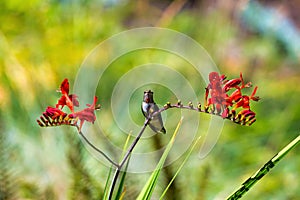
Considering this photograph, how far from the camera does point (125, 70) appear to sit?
1.59 m

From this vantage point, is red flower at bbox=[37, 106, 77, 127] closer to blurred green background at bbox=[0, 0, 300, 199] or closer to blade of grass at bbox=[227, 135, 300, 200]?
blade of grass at bbox=[227, 135, 300, 200]

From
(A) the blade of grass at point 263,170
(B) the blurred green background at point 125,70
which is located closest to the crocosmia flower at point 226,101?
(A) the blade of grass at point 263,170

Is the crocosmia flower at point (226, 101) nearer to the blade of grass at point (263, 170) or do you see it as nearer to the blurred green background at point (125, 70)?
the blade of grass at point (263, 170)

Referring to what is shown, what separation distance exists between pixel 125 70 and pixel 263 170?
117 cm

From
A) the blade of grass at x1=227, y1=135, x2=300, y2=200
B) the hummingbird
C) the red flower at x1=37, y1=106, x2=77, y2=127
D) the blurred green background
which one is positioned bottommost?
the blade of grass at x1=227, y1=135, x2=300, y2=200

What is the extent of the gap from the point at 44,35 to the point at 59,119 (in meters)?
1.19

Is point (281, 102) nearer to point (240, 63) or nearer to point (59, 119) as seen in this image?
point (240, 63)

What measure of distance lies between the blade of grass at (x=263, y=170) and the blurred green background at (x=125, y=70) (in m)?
0.44

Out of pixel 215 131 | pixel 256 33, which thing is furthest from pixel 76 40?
pixel 256 33

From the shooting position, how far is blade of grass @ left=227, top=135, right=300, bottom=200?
0.43 meters

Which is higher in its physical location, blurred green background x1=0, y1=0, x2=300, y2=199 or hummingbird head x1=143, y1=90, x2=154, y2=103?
blurred green background x1=0, y1=0, x2=300, y2=199

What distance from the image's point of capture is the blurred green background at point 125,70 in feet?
3.60

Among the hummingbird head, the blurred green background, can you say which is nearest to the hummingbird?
the hummingbird head

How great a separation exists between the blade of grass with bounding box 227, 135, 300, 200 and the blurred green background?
44cm
